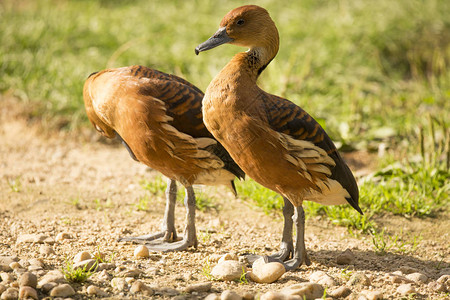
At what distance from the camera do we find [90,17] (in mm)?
9023

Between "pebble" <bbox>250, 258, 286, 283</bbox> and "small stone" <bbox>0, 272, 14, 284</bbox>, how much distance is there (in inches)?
53.7

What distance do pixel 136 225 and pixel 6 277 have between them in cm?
142

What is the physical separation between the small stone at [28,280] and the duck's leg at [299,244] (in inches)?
58.9

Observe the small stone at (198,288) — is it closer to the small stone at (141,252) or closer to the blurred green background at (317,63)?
the small stone at (141,252)

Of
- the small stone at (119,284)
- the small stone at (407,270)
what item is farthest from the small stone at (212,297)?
the small stone at (407,270)

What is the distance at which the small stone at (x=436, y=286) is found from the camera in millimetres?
3234

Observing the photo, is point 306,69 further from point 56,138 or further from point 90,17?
point 90,17

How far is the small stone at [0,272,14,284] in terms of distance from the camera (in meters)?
3.02

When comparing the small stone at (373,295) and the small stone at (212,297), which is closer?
the small stone at (212,297)

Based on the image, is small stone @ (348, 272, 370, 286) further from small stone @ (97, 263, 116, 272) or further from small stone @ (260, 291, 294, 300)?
small stone @ (97, 263, 116, 272)

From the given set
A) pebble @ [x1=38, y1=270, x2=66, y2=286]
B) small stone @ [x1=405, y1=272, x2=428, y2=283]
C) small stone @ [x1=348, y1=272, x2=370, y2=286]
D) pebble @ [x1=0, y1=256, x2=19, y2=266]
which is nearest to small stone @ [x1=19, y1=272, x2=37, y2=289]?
pebble @ [x1=38, y1=270, x2=66, y2=286]

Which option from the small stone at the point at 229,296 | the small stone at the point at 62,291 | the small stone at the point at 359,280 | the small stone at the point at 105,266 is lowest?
the small stone at the point at 359,280

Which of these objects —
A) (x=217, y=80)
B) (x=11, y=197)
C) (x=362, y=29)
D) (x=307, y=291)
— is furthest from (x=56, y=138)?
(x=362, y=29)

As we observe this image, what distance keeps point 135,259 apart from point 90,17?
6348mm
